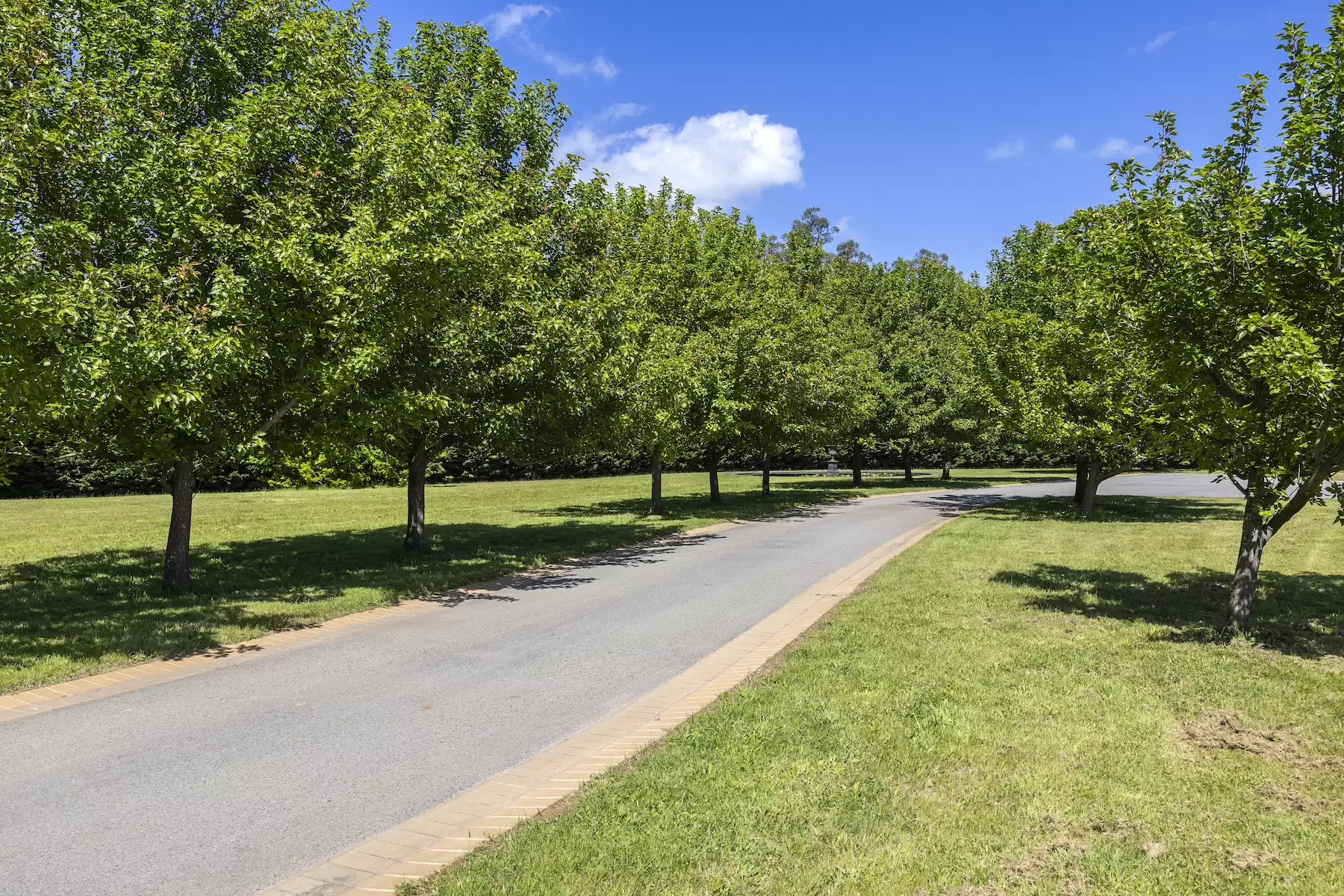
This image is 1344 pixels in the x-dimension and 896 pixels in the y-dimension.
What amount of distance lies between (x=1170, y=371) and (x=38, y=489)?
112 ft

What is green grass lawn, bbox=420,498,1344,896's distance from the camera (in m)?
3.91

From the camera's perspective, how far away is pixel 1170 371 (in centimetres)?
873

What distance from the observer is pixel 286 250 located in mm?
9766

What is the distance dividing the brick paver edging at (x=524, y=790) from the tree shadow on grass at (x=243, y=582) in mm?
4901

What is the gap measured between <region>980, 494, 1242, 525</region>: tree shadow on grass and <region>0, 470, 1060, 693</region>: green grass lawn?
6.52m

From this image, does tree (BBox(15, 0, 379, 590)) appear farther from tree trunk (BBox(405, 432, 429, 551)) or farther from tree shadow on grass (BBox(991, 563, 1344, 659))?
tree shadow on grass (BBox(991, 563, 1344, 659))

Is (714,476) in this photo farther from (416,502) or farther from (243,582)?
(243,582)

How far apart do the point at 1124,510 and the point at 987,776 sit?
23070 mm

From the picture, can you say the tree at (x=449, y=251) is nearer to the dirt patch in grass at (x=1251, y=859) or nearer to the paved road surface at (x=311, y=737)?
the paved road surface at (x=311, y=737)

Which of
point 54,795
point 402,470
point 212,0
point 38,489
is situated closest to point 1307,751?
point 54,795

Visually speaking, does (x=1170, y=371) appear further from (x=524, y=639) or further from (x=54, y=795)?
(x=54, y=795)

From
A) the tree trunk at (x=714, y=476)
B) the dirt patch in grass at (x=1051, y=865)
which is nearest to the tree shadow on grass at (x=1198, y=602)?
the dirt patch in grass at (x=1051, y=865)

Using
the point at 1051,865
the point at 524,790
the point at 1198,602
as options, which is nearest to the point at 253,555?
the point at 524,790

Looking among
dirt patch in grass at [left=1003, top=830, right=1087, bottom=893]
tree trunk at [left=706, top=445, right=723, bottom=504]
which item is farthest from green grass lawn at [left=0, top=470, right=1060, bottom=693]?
dirt patch in grass at [left=1003, top=830, right=1087, bottom=893]
